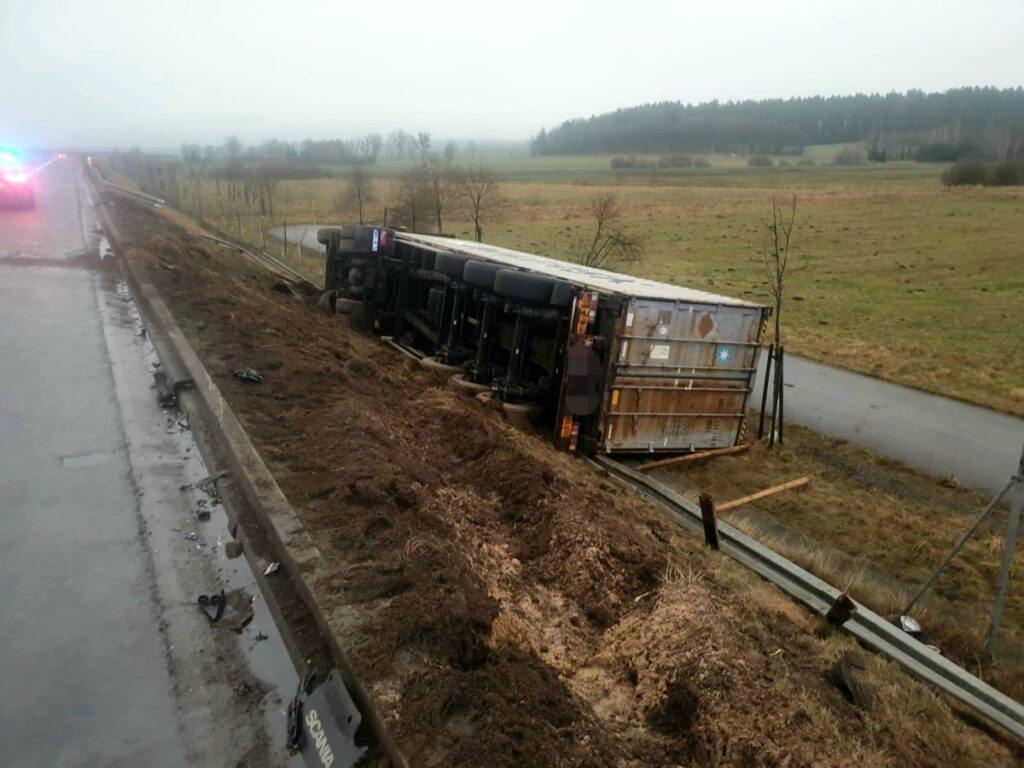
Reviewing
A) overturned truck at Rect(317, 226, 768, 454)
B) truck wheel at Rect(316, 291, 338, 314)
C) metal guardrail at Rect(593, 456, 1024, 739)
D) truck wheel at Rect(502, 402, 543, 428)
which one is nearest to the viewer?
metal guardrail at Rect(593, 456, 1024, 739)

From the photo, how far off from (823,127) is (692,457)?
126475 millimetres

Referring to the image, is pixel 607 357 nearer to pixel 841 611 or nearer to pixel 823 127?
pixel 841 611

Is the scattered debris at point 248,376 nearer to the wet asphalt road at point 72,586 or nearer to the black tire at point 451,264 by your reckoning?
the wet asphalt road at point 72,586

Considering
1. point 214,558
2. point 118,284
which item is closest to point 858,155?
point 118,284

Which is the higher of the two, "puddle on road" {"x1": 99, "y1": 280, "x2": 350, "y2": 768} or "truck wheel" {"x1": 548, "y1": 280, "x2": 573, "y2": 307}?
"truck wheel" {"x1": 548, "y1": 280, "x2": 573, "y2": 307}

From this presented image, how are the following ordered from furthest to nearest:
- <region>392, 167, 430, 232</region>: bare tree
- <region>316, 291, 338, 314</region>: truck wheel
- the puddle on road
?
<region>392, 167, 430, 232</region>: bare tree, <region>316, 291, 338, 314</region>: truck wheel, the puddle on road

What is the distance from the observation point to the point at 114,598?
179 inches

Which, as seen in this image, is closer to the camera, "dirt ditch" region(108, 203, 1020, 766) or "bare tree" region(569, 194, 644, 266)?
"dirt ditch" region(108, 203, 1020, 766)

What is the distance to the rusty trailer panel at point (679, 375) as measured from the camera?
9391 millimetres

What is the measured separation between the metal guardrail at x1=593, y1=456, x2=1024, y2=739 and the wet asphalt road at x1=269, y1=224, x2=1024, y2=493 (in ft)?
16.5

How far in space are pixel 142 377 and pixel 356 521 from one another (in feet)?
17.2

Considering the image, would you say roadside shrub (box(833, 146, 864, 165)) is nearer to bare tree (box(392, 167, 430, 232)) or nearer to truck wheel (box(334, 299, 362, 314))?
bare tree (box(392, 167, 430, 232))

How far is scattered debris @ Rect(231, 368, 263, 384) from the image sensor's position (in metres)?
8.58

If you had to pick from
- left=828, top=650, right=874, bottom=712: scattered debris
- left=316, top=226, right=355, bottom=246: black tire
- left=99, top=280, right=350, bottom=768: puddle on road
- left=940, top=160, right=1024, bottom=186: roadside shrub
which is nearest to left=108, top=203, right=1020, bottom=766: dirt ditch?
left=828, top=650, right=874, bottom=712: scattered debris
